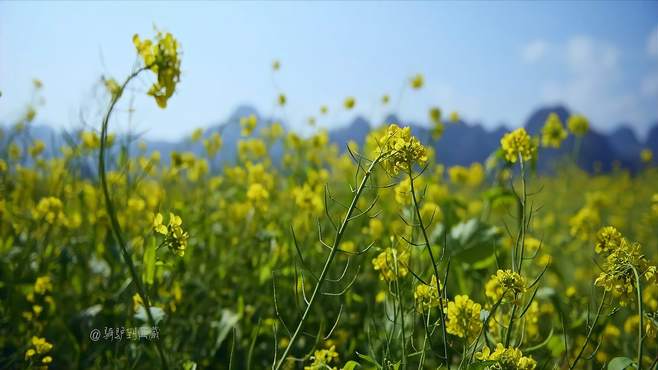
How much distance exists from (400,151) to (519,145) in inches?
21.5

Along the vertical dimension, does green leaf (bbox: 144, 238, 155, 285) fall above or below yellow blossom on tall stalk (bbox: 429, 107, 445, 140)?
below

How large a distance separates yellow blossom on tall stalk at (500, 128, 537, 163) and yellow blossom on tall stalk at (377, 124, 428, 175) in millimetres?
506

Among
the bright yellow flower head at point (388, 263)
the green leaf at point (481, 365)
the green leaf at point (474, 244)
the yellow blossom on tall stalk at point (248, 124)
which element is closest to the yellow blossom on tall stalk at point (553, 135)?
the green leaf at point (474, 244)

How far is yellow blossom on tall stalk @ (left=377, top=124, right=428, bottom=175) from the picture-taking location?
33.9 inches

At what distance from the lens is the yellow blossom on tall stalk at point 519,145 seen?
1272 millimetres

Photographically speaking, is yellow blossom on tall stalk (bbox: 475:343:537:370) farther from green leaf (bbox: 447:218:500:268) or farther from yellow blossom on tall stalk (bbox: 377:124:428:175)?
green leaf (bbox: 447:218:500:268)

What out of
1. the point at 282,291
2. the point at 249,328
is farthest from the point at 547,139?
the point at 249,328

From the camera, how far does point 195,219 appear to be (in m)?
2.35

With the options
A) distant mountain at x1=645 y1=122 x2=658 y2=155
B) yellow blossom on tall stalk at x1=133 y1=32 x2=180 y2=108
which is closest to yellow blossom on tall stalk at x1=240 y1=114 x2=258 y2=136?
yellow blossom on tall stalk at x1=133 y1=32 x2=180 y2=108

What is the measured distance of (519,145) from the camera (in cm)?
127

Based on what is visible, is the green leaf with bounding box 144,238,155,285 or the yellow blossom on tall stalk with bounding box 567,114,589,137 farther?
the yellow blossom on tall stalk with bounding box 567,114,589,137

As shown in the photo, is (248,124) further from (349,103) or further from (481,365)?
(481,365)

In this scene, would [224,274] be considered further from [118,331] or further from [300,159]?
[300,159]

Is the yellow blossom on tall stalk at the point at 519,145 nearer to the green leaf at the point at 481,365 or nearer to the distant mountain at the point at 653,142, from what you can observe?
the green leaf at the point at 481,365
